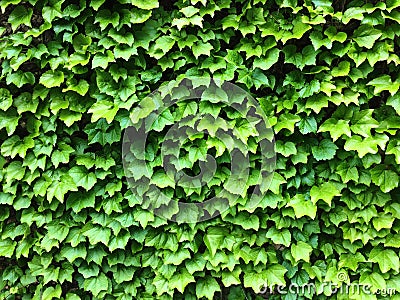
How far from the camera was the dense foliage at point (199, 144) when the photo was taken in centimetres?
231

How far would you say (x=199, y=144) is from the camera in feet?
7.77

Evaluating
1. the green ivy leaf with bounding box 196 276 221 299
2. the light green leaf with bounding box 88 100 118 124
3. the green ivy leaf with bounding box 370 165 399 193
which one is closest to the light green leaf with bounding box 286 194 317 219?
the green ivy leaf with bounding box 370 165 399 193

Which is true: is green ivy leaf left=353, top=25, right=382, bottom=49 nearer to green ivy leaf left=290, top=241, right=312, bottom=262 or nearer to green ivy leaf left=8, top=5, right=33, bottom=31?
green ivy leaf left=290, top=241, right=312, bottom=262

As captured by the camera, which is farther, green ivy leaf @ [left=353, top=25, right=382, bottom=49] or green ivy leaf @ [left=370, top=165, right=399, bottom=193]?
green ivy leaf @ [left=370, top=165, right=399, bottom=193]

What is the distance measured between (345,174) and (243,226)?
701mm

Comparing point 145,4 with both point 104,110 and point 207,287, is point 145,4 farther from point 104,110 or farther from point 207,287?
point 207,287

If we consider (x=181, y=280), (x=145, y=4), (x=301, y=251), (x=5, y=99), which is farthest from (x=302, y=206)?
(x=5, y=99)

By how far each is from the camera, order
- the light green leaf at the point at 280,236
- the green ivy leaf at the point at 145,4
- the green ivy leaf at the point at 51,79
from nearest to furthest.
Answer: the green ivy leaf at the point at 145,4 < the green ivy leaf at the point at 51,79 < the light green leaf at the point at 280,236

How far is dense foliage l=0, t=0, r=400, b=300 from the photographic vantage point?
231 cm

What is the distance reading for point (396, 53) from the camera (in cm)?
245

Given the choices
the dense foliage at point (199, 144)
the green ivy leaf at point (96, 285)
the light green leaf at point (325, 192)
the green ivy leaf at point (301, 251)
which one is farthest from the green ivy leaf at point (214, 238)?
the green ivy leaf at point (96, 285)

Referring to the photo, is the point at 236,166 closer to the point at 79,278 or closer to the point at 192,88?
the point at 192,88

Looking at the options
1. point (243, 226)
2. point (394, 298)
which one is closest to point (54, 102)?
point (243, 226)

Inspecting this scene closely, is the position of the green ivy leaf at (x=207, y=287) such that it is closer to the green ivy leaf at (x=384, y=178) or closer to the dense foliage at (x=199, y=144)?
the dense foliage at (x=199, y=144)
